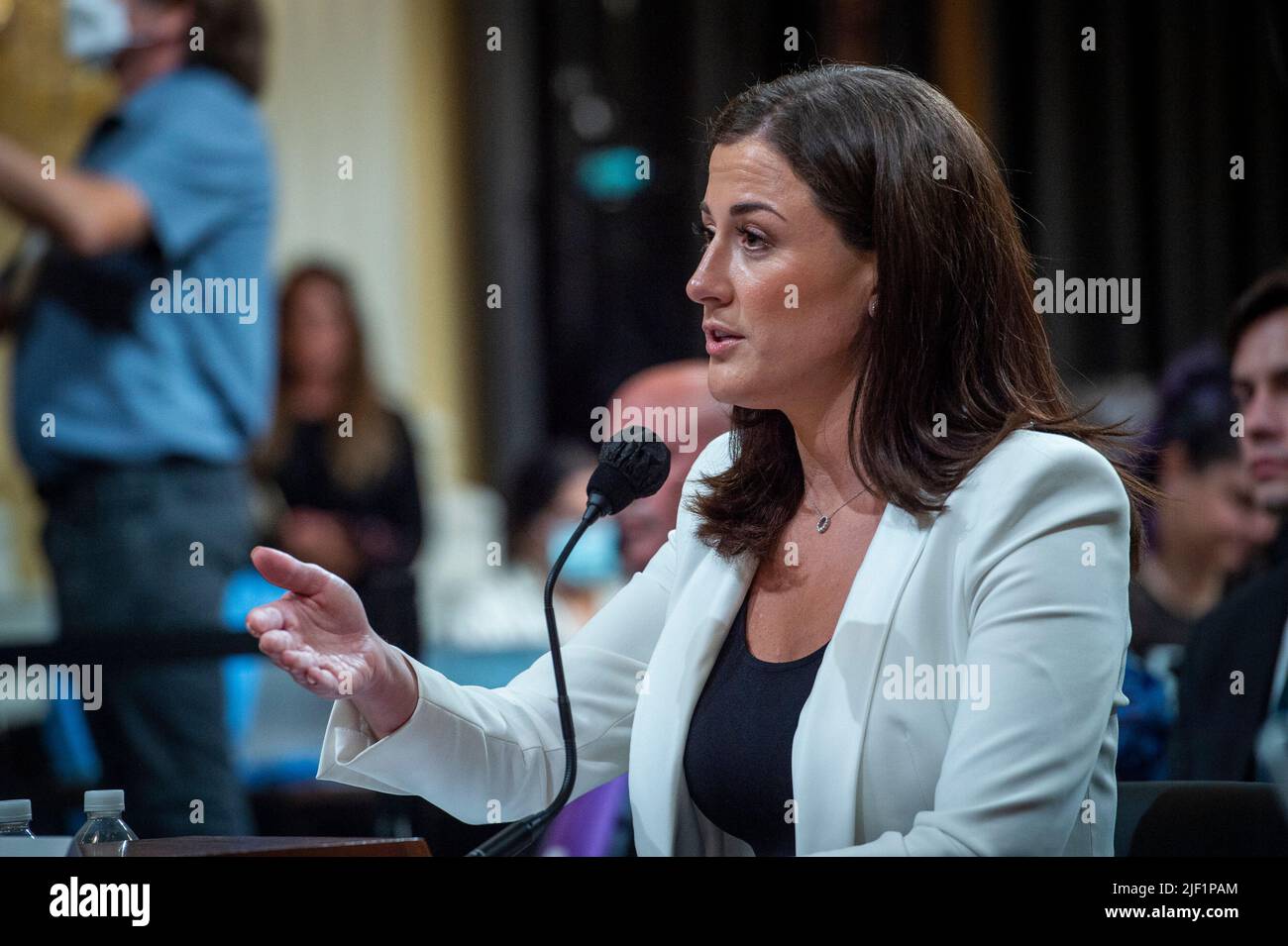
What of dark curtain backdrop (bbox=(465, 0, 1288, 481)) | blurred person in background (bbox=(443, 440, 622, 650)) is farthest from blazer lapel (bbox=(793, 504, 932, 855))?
dark curtain backdrop (bbox=(465, 0, 1288, 481))

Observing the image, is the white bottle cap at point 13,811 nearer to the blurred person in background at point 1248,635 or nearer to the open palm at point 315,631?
the open palm at point 315,631

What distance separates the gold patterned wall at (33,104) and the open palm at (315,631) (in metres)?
3.42

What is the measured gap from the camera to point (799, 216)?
163 cm

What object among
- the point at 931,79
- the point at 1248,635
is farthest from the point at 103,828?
the point at 931,79

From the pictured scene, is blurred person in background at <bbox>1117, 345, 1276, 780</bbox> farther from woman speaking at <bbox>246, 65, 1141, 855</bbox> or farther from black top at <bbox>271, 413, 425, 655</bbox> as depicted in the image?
black top at <bbox>271, 413, 425, 655</bbox>

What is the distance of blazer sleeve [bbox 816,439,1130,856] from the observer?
1396 mm

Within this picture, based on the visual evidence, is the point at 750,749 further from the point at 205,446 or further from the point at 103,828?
the point at 205,446

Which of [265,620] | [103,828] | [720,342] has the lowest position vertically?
[103,828]

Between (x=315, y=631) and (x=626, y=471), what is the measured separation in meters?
0.37

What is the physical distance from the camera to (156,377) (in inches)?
118

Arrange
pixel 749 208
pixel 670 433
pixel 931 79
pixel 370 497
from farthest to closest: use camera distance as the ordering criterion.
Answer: pixel 931 79 < pixel 370 497 < pixel 670 433 < pixel 749 208
